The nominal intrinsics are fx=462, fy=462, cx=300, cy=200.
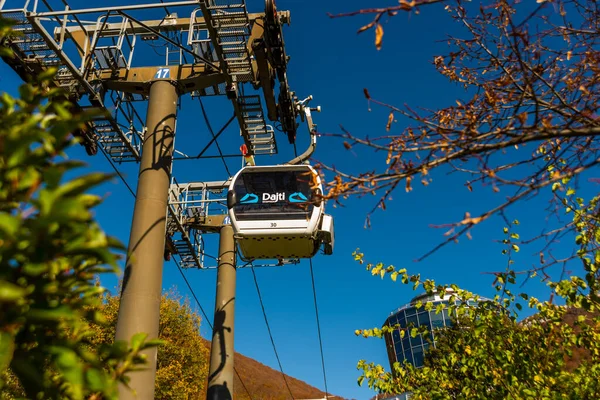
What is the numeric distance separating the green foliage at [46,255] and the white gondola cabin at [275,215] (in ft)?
20.9

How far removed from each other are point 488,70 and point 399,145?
1794 millimetres

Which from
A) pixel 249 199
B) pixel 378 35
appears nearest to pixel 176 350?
pixel 249 199

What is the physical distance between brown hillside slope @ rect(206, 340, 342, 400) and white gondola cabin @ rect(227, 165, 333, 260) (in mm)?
51623

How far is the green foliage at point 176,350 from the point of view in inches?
1088

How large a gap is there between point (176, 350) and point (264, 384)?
46848mm

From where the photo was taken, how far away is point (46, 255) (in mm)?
1521

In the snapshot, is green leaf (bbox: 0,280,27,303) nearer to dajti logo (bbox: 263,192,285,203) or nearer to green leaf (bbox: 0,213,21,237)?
green leaf (bbox: 0,213,21,237)

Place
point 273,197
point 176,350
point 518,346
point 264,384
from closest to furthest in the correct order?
point 518,346 → point 273,197 → point 176,350 → point 264,384

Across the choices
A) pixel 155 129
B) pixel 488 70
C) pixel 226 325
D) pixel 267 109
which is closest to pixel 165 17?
pixel 267 109

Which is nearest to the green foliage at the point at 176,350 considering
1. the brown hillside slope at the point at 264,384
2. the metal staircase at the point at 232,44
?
the metal staircase at the point at 232,44

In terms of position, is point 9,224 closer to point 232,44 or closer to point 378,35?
point 378,35

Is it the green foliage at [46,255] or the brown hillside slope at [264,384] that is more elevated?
the brown hillside slope at [264,384]

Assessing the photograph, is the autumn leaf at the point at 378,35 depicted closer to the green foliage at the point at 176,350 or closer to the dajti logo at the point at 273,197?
the dajti logo at the point at 273,197

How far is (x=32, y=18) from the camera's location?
784cm
